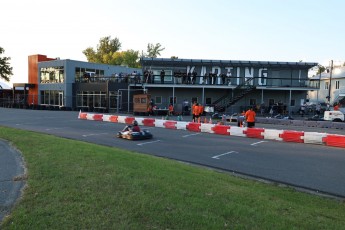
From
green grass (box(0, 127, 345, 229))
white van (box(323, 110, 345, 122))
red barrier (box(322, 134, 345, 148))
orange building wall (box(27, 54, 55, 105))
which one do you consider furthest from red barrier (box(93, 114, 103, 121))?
orange building wall (box(27, 54, 55, 105))

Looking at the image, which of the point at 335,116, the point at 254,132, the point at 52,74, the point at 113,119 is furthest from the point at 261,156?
the point at 52,74

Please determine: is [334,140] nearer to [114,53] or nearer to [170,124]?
[170,124]

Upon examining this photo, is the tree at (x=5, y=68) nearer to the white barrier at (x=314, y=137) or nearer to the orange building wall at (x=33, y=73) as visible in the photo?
the orange building wall at (x=33, y=73)

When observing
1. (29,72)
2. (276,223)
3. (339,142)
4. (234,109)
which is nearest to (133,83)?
(234,109)

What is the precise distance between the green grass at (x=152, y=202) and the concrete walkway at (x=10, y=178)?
17 centimetres

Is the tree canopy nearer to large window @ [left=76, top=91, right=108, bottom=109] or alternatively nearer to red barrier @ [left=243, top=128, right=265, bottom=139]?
large window @ [left=76, top=91, right=108, bottom=109]

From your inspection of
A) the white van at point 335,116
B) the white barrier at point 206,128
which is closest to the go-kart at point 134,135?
the white barrier at point 206,128

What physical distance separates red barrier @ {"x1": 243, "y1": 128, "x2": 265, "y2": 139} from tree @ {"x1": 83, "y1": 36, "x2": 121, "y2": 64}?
241 ft

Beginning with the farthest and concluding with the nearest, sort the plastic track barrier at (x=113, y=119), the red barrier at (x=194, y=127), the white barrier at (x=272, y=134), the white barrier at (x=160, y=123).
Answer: the plastic track barrier at (x=113, y=119) → the white barrier at (x=160, y=123) → the red barrier at (x=194, y=127) → the white barrier at (x=272, y=134)

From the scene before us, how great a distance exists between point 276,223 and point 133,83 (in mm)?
34371

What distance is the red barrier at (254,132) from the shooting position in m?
17.3

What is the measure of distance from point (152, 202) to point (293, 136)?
1264 centimetres

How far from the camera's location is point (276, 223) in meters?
4.66

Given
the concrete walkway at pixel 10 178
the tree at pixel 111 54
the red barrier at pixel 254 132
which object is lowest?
the concrete walkway at pixel 10 178
